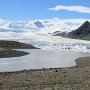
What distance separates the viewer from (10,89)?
2325 cm

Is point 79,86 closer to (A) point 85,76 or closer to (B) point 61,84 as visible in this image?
(B) point 61,84

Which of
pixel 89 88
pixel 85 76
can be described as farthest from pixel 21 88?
pixel 85 76

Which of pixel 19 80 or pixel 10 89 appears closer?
pixel 10 89

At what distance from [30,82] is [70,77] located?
4297 millimetres

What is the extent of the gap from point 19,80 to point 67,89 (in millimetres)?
6102

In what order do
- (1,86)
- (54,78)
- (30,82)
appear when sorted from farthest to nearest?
1. (54,78)
2. (30,82)
3. (1,86)

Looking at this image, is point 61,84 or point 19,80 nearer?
point 61,84

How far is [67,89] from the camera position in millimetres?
22625

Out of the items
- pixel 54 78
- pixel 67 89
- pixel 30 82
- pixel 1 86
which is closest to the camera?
pixel 67 89

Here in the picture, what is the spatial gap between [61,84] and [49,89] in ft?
8.90

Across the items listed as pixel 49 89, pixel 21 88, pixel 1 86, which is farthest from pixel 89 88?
pixel 1 86

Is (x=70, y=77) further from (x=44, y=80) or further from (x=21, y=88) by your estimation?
(x=21, y=88)

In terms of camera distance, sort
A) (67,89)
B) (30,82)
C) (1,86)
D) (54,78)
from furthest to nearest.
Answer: (54,78)
(30,82)
(1,86)
(67,89)

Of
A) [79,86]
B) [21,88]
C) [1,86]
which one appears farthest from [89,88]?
[1,86]
